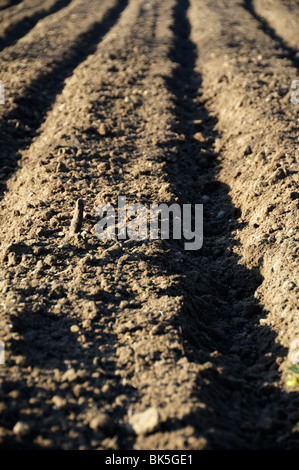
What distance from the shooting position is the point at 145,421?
175 centimetres

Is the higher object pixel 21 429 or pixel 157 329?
pixel 157 329

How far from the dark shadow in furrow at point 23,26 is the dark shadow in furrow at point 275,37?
669cm

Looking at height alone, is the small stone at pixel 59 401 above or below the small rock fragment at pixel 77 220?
below

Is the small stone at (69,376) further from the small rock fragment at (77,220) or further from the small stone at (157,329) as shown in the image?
the small rock fragment at (77,220)

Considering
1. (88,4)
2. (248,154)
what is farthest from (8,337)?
(88,4)

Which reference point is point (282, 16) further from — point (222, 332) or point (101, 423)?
point (101, 423)

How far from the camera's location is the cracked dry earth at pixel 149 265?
1.84 metres

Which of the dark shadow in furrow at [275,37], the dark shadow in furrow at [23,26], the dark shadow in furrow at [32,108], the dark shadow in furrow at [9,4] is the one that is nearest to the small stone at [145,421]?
the dark shadow in furrow at [32,108]

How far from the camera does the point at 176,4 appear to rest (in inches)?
552

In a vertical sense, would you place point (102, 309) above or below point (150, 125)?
below

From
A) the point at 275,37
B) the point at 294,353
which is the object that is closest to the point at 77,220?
the point at 294,353

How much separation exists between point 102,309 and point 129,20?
10.9 meters

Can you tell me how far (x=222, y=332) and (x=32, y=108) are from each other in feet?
16.8

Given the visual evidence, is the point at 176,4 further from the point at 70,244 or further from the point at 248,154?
the point at 70,244
